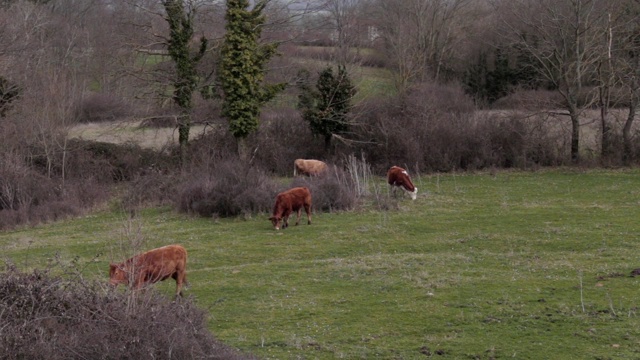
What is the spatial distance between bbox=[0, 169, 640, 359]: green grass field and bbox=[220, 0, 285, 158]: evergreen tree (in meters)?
9.37

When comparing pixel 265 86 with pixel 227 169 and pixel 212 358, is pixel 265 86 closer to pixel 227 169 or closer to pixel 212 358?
pixel 227 169

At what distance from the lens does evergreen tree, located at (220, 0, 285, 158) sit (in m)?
35.9

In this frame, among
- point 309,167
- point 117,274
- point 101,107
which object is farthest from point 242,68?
point 117,274

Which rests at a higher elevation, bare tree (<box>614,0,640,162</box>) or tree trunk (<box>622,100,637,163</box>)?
bare tree (<box>614,0,640,162</box>)

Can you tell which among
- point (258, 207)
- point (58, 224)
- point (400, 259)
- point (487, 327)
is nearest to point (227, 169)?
point (258, 207)

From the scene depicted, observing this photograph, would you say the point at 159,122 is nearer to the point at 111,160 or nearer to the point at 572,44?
the point at 111,160

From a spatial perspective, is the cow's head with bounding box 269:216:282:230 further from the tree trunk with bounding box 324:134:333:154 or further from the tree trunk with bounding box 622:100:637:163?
the tree trunk with bounding box 622:100:637:163

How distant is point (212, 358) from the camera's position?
8.84 meters

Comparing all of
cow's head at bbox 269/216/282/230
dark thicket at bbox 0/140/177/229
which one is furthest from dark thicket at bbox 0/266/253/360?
dark thicket at bbox 0/140/177/229

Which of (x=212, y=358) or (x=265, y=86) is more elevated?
(x=265, y=86)

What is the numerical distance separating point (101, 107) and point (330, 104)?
17.3 metres

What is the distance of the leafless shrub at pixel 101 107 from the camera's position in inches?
1793

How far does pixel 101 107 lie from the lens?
47.5 meters

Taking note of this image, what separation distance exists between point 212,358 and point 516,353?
193 inches
